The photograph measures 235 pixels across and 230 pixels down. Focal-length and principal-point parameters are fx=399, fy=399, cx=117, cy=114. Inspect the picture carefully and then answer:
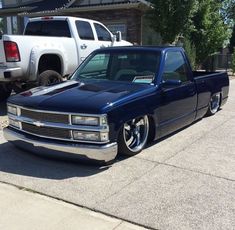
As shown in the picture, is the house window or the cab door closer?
the cab door

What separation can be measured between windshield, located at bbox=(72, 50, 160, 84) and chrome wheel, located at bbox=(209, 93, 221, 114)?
2.76 m

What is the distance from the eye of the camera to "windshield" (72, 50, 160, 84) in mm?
6207

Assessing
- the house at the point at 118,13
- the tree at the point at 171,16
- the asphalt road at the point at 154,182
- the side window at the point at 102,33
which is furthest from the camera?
the house at the point at 118,13

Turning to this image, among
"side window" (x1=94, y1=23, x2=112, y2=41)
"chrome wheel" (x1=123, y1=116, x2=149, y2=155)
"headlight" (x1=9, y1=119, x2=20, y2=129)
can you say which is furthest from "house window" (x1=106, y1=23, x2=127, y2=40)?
"headlight" (x1=9, y1=119, x2=20, y2=129)

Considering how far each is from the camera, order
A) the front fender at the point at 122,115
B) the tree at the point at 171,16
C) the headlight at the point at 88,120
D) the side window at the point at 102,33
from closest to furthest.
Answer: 1. the headlight at the point at 88,120
2. the front fender at the point at 122,115
3. the side window at the point at 102,33
4. the tree at the point at 171,16

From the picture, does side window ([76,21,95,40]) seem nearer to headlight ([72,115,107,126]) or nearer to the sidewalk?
headlight ([72,115,107,126])

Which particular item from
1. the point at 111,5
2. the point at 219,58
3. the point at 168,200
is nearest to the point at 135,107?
the point at 168,200

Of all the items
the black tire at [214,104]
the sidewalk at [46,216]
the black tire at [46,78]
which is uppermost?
the black tire at [46,78]

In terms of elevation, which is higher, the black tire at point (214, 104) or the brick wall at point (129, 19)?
the brick wall at point (129, 19)

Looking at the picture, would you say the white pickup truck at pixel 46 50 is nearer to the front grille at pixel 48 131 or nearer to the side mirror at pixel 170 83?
the front grille at pixel 48 131

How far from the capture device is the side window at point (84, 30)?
34.1 ft

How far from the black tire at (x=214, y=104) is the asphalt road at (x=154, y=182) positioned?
7.13 feet

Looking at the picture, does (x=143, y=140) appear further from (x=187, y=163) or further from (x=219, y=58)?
(x=219, y=58)

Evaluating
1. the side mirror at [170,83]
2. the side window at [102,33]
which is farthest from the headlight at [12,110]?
the side window at [102,33]
